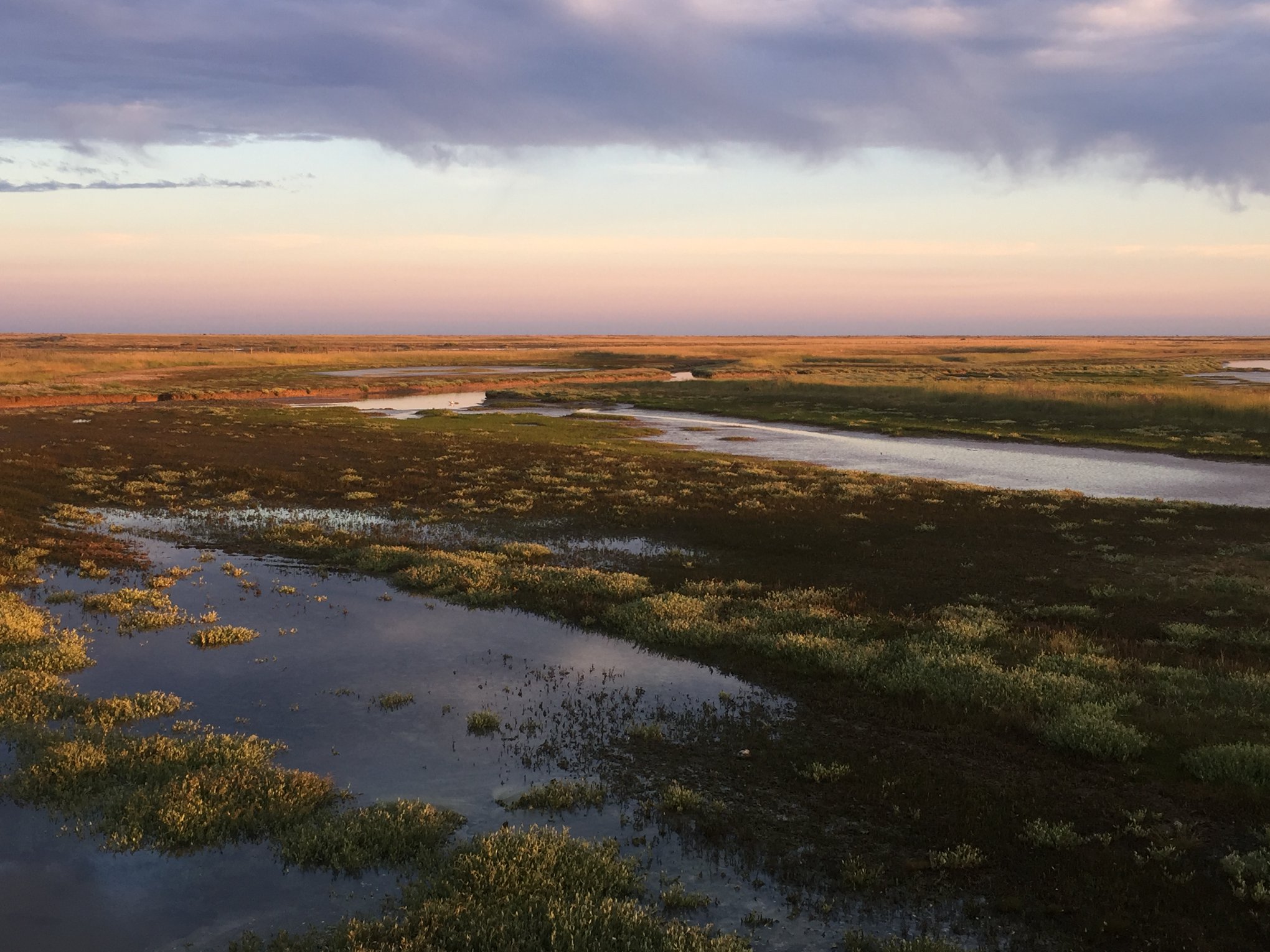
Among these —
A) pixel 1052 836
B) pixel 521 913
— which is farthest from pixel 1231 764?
pixel 521 913

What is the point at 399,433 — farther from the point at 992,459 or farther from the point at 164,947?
the point at 164,947

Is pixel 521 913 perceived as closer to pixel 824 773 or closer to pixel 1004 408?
pixel 824 773

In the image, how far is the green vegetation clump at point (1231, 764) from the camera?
37.4 feet

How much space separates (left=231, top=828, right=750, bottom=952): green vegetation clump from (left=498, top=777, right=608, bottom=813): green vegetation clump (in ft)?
3.96

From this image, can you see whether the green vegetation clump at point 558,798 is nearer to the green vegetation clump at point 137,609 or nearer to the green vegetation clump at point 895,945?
the green vegetation clump at point 895,945

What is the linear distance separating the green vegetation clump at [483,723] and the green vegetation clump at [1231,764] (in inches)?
391

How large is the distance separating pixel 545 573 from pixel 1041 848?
1453 cm

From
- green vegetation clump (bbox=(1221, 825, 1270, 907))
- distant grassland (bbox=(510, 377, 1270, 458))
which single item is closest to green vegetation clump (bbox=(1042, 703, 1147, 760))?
green vegetation clump (bbox=(1221, 825, 1270, 907))

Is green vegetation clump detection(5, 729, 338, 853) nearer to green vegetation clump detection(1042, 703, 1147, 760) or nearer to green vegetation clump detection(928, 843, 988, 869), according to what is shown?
green vegetation clump detection(928, 843, 988, 869)

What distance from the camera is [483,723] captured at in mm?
13242

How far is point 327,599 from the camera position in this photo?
20609 millimetres

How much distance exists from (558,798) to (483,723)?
2.73m

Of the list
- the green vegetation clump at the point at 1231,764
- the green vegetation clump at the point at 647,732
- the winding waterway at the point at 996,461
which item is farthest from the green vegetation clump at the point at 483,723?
the winding waterway at the point at 996,461

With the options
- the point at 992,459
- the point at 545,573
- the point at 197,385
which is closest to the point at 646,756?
the point at 545,573
